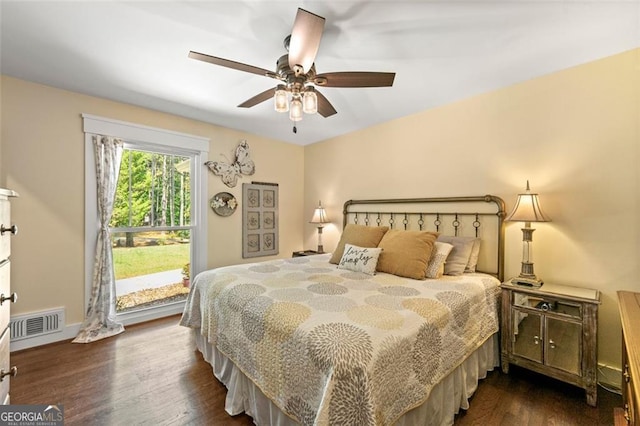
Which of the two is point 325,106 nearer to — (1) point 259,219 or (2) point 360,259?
(2) point 360,259

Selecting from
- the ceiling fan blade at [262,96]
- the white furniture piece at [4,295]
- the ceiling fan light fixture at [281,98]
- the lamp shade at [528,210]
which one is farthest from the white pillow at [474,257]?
the white furniture piece at [4,295]

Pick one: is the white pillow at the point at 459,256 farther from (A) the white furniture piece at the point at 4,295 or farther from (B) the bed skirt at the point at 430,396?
(A) the white furniture piece at the point at 4,295

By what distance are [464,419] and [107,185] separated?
3756 mm

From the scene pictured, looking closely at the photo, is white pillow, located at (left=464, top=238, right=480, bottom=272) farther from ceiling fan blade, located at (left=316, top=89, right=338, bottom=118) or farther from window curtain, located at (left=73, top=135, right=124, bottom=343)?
window curtain, located at (left=73, top=135, right=124, bottom=343)

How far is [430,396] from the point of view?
1.47 m

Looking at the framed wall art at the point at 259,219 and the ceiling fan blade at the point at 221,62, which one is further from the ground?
the ceiling fan blade at the point at 221,62

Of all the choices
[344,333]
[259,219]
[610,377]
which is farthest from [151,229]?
[610,377]

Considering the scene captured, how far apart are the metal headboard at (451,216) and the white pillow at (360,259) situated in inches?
35.2

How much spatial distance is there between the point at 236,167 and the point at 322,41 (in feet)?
7.94

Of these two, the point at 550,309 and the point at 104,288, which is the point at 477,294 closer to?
the point at 550,309

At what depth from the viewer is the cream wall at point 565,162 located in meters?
1.95

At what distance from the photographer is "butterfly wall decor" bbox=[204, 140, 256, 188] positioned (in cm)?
365

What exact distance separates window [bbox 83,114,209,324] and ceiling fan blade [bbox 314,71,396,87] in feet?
7.77

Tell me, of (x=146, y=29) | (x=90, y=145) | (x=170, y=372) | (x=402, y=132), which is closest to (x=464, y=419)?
(x=170, y=372)
